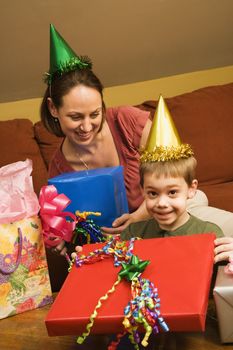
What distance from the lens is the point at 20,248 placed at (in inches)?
41.8

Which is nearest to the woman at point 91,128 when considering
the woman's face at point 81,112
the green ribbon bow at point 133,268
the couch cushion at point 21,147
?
the woman's face at point 81,112

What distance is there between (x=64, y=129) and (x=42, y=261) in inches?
16.8

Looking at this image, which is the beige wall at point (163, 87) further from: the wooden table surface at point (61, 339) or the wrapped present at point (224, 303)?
the wrapped present at point (224, 303)

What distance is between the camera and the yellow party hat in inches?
41.6

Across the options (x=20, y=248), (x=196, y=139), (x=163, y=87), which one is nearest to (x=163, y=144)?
(x=20, y=248)

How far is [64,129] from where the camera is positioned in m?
1.38

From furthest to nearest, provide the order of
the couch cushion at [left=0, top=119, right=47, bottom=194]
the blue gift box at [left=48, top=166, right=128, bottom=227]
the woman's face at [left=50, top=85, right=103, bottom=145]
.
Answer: the couch cushion at [left=0, top=119, right=47, bottom=194], the woman's face at [left=50, top=85, right=103, bottom=145], the blue gift box at [left=48, top=166, right=128, bottom=227]

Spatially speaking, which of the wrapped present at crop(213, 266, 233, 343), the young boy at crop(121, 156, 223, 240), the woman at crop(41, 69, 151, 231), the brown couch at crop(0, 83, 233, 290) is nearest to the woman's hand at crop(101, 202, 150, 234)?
the woman at crop(41, 69, 151, 231)

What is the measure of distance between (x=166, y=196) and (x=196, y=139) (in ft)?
3.40

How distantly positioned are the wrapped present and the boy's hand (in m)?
0.06

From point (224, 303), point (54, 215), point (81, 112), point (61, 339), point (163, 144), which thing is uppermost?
point (81, 112)

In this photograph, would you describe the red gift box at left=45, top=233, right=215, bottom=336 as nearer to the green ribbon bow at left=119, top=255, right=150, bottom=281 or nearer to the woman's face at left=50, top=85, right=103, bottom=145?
the green ribbon bow at left=119, top=255, right=150, bottom=281

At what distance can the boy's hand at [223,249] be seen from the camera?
2.90 feet

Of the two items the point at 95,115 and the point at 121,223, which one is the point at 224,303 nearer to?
the point at 121,223
